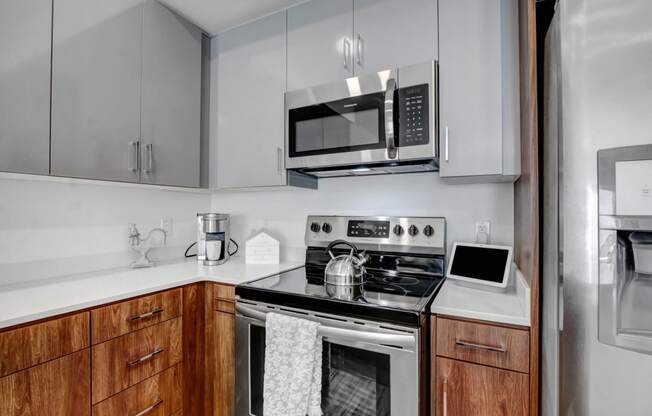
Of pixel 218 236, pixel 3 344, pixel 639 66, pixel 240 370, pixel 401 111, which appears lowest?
pixel 240 370

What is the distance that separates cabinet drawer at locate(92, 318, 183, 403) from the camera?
3.84 ft

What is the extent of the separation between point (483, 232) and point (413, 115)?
2.28 ft

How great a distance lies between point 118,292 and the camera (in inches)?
49.3

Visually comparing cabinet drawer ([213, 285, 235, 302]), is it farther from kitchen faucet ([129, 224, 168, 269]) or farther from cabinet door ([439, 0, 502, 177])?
cabinet door ([439, 0, 502, 177])

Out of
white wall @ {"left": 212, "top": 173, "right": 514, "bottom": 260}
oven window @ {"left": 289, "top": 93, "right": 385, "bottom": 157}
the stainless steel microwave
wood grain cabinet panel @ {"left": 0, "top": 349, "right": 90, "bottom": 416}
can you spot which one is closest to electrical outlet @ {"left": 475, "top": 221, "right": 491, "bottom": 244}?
white wall @ {"left": 212, "top": 173, "right": 514, "bottom": 260}

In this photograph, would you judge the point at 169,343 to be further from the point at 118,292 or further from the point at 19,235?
the point at 19,235

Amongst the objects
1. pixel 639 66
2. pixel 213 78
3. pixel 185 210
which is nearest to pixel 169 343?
pixel 185 210

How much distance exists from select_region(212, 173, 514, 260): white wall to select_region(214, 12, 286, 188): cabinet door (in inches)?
13.1

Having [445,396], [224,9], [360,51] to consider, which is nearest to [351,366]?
[445,396]

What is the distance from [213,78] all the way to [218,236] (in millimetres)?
1026

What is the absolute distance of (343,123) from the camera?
153 centimetres

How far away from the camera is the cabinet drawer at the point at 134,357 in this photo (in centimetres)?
117

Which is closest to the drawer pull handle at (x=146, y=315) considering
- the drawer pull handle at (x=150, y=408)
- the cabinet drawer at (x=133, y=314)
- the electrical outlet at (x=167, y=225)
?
the cabinet drawer at (x=133, y=314)

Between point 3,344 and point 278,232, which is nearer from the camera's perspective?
point 3,344
